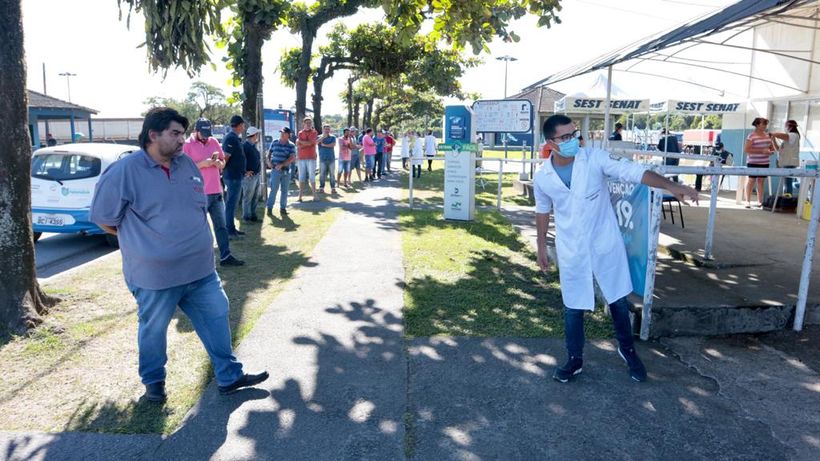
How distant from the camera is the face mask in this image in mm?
4035

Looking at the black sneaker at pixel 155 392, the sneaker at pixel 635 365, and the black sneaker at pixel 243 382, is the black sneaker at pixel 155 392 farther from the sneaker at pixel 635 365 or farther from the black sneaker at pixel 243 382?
the sneaker at pixel 635 365

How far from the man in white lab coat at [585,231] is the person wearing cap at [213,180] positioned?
480cm

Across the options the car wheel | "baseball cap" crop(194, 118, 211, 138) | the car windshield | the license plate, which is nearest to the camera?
"baseball cap" crop(194, 118, 211, 138)

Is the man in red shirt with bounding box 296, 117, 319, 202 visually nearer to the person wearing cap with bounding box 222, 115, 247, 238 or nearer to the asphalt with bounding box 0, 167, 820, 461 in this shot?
the person wearing cap with bounding box 222, 115, 247, 238

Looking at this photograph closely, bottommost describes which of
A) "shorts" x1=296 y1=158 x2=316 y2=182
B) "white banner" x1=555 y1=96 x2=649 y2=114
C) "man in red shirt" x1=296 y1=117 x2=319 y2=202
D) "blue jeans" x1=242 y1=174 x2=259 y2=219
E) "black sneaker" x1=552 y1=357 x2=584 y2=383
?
"black sneaker" x1=552 y1=357 x2=584 y2=383

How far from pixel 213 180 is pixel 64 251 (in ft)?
11.4

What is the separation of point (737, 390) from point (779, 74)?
11.0 m

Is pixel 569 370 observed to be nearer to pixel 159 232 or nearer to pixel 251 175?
pixel 159 232

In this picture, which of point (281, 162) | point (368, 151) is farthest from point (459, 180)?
point (368, 151)

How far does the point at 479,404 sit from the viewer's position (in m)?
3.86

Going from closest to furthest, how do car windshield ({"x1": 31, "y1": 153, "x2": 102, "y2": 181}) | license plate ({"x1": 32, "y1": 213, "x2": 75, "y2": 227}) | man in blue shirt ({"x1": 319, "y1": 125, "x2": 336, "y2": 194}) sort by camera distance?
license plate ({"x1": 32, "y1": 213, "x2": 75, "y2": 227}), car windshield ({"x1": 31, "y1": 153, "x2": 102, "y2": 181}), man in blue shirt ({"x1": 319, "y1": 125, "x2": 336, "y2": 194})

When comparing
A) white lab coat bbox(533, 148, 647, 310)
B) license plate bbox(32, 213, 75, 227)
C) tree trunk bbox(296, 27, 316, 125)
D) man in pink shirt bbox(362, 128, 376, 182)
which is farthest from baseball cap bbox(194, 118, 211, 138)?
man in pink shirt bbox(362, 128, 376, 182)

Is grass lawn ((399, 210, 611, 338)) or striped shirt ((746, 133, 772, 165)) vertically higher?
striped shirt ((746, 133, 772, 165))

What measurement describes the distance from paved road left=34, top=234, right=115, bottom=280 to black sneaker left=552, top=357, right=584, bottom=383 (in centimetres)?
668
